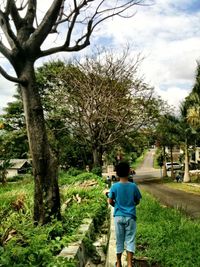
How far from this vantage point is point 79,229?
8602 millimetres

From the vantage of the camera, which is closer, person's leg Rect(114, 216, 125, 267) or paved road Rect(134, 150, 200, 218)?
person's leg Rect(114, 216, 125, 267)

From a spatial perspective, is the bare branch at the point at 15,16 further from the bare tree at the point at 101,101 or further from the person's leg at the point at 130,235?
the bare tree at the point at 101,101

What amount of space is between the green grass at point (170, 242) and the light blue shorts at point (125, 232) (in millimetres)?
672

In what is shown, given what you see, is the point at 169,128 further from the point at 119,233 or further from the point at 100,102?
the point at 119,233

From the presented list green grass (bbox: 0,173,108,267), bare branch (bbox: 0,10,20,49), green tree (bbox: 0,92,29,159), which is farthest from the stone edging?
green tree (bbox: 0,92,29,159)

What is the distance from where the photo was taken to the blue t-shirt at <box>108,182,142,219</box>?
6.45 metres

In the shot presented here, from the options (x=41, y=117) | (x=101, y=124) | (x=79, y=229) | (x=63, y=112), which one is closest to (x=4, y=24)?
(x=41, y=117)

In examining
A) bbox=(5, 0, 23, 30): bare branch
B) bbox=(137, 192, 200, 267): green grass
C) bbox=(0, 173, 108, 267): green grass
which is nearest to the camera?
bbox=(0, 173, 108, 267): green grass

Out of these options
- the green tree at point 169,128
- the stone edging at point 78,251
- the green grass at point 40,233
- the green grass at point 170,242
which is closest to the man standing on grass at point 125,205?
the stone edging at point 78,251

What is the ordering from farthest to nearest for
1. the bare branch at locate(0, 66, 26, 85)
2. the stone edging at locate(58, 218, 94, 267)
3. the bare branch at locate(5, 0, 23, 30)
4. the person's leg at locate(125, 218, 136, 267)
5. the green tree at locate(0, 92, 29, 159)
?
the green tree at locate(0, 92, 29, 159) < the bare branch at locate(5, 0, 23, 30) < the bare branch at locate(0, 66, 26, 85) < the person's leg at locate(125, 218, 136, 267) < the stone edging at locate(58, 218, 94, 267)

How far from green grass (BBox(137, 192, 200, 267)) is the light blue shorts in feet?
2.21

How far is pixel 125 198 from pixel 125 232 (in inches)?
21.2

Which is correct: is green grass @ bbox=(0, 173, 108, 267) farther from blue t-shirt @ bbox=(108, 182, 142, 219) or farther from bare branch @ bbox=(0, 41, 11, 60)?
bare branch @ bbox=(0, 41, 11, 60)

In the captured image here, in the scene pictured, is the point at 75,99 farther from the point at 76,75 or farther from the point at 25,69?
the point at 25,69
